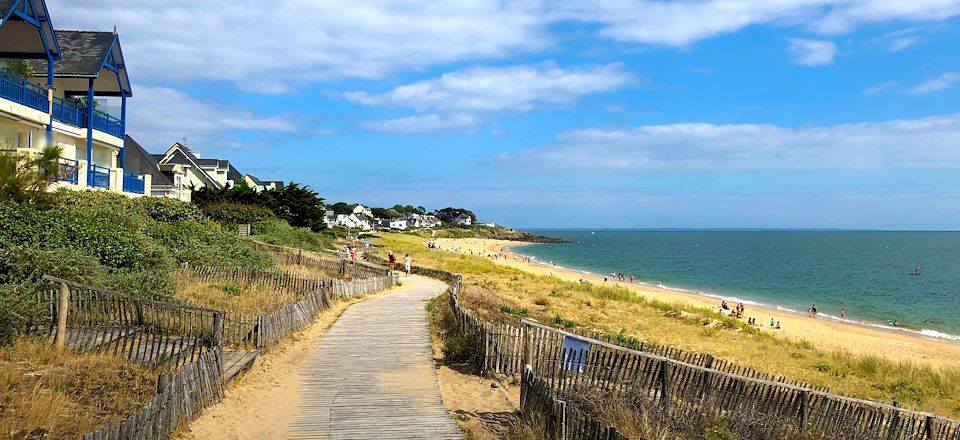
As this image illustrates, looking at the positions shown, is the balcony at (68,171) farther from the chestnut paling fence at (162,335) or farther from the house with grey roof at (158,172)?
the house with grey roof at (158,172)

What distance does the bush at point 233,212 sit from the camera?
43.3 meters

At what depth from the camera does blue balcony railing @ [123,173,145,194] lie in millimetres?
31625

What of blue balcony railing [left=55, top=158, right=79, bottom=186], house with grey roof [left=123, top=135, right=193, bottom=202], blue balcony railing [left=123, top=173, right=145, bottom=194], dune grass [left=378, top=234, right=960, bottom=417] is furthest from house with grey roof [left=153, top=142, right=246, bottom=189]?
dune grass [left=378, top=234, right=960, bottom=417]

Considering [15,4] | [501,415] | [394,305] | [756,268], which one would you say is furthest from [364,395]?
[756,268]

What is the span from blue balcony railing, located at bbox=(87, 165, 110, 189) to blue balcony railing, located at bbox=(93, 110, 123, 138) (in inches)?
71.1

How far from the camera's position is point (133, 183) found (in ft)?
106

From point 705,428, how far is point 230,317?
30.5 ft

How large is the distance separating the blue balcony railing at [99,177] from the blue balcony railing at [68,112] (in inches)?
74.4

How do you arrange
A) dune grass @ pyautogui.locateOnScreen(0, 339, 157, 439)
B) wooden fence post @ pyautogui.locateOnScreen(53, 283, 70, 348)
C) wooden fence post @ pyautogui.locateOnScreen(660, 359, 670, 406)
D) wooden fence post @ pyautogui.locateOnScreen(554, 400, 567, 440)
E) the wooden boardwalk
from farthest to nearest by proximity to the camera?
1. wooden fence post @ pyautogui.locateOnScreen(660, 359, 670, 406)
2. wooden fence post @ pyautogui.locateOnScreen(53, 283, 70, 348)
3. the wooden boardwalk
4. wooden fence post @ pyautogui.locateOnScreen(554, 400, 567, 440)
5. dune grass @ pyautogui.locateOnScreen(0, 339, 157, 439)

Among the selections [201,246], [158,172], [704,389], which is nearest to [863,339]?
[704,389]

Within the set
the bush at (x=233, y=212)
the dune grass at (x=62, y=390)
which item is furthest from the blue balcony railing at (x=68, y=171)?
the bush at (x=233, y=212)

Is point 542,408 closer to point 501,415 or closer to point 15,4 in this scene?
point 501,415

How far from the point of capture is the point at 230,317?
1382cm

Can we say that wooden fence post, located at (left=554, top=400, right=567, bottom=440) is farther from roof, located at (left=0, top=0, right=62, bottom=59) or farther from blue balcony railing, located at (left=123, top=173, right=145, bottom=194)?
blue balcony railing, located at (left=123, top=173, right=145, bottom=194)
